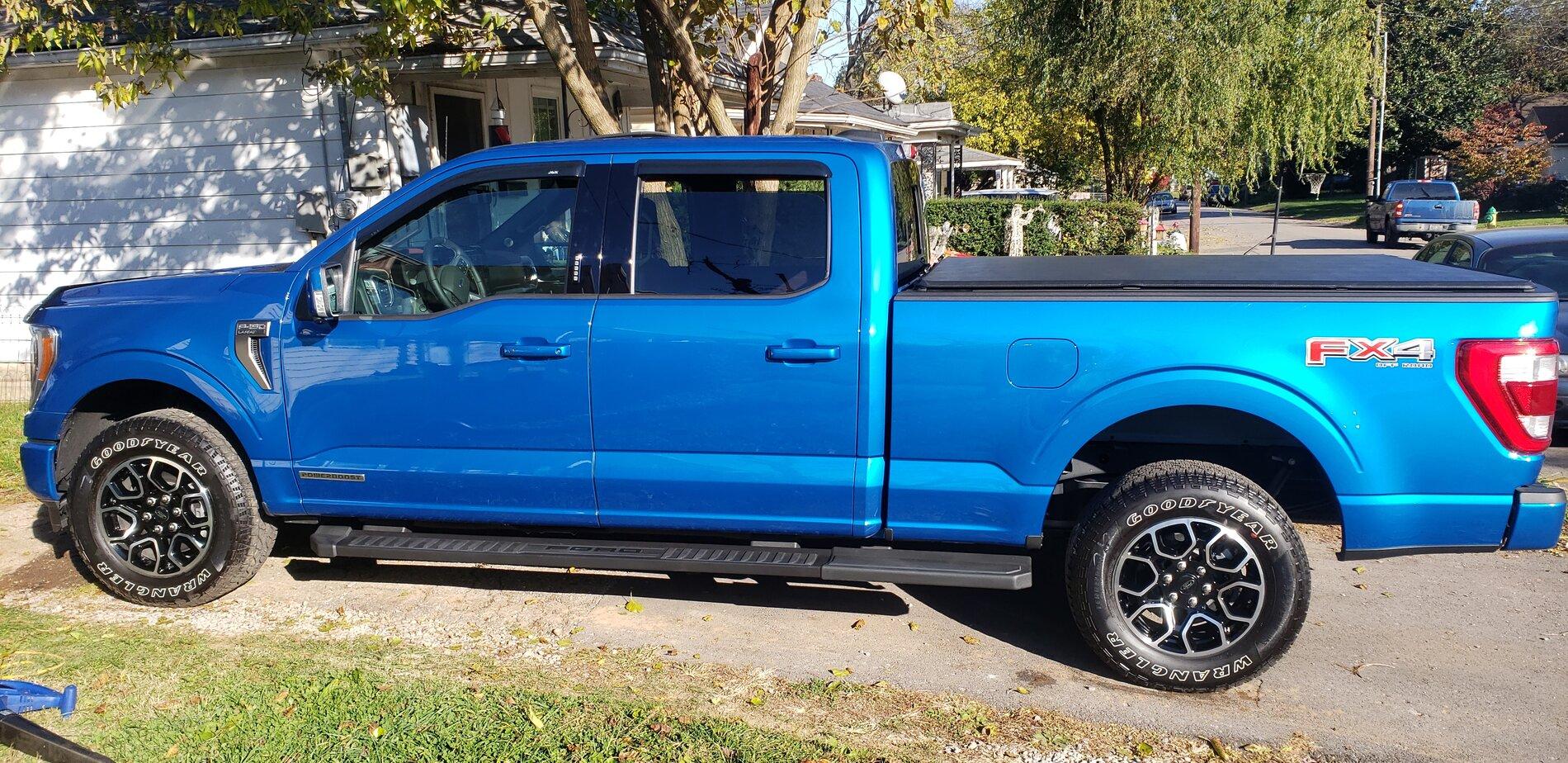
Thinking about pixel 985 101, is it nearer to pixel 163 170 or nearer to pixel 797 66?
pixel 163 170

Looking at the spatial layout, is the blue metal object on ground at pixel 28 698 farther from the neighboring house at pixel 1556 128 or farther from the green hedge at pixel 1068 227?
the neighboring house at pixel 1556 128

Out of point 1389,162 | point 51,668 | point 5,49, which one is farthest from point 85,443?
point 1389,162

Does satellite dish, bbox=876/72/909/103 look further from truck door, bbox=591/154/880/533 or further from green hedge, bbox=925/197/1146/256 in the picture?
truck door, bbox=591/154/880/533

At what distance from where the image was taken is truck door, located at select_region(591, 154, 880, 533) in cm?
450

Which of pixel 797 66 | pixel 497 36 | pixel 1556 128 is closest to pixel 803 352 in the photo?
pixel 797 66

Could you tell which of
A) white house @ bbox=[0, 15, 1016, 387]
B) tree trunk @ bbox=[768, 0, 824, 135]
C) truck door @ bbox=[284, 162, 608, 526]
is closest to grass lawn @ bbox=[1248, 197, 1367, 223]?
white house @ bbox=[0, 15, 1016, 387]

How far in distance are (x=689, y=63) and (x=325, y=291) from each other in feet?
13.5

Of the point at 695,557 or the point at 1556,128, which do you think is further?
the point at 1556,128

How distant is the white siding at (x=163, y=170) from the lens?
10961 mm

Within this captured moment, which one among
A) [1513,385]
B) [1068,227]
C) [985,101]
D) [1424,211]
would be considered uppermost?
[985,101]

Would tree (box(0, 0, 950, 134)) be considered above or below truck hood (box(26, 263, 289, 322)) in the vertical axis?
above

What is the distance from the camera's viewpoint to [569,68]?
8.30 meters

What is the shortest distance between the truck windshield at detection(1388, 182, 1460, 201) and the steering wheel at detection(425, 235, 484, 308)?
3293 centimetres

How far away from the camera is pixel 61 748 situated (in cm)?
316
